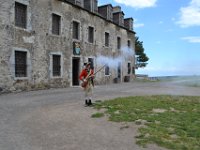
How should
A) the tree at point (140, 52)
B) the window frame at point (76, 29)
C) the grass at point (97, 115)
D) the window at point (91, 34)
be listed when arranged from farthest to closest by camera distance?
the tree at point (140, 52) → the window at point (91, 34) → the window frame at point (76, 29) → the grass at point (97, 115)

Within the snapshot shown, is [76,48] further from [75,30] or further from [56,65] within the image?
[56,65]

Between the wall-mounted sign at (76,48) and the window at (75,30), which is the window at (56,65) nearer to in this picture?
the wall-mounted sign at (76,48)

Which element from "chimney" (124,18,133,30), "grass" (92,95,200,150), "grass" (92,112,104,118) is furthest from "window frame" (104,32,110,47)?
"grass" (92,112,104,118)

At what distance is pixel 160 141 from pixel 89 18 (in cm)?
1953

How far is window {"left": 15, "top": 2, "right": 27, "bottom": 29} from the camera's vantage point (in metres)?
16.5

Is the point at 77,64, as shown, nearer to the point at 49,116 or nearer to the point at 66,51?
the point at 66,51

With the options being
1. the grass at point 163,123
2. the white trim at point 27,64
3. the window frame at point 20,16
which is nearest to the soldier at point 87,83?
the grass at point 163,123

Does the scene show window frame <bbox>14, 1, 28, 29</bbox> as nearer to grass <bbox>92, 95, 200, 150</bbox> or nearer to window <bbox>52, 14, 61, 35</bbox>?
window <bbox>52, 14, 61, 35</bbox>

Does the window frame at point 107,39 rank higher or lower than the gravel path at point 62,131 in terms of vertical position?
higher

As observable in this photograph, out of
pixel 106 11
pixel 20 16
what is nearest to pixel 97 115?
pixel 20 16

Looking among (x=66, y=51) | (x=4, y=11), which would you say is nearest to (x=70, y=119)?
(x=4, y=11)

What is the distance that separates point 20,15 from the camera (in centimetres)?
1680

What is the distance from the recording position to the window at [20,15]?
16473mm

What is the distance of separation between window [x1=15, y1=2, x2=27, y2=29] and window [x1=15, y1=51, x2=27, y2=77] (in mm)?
1806
